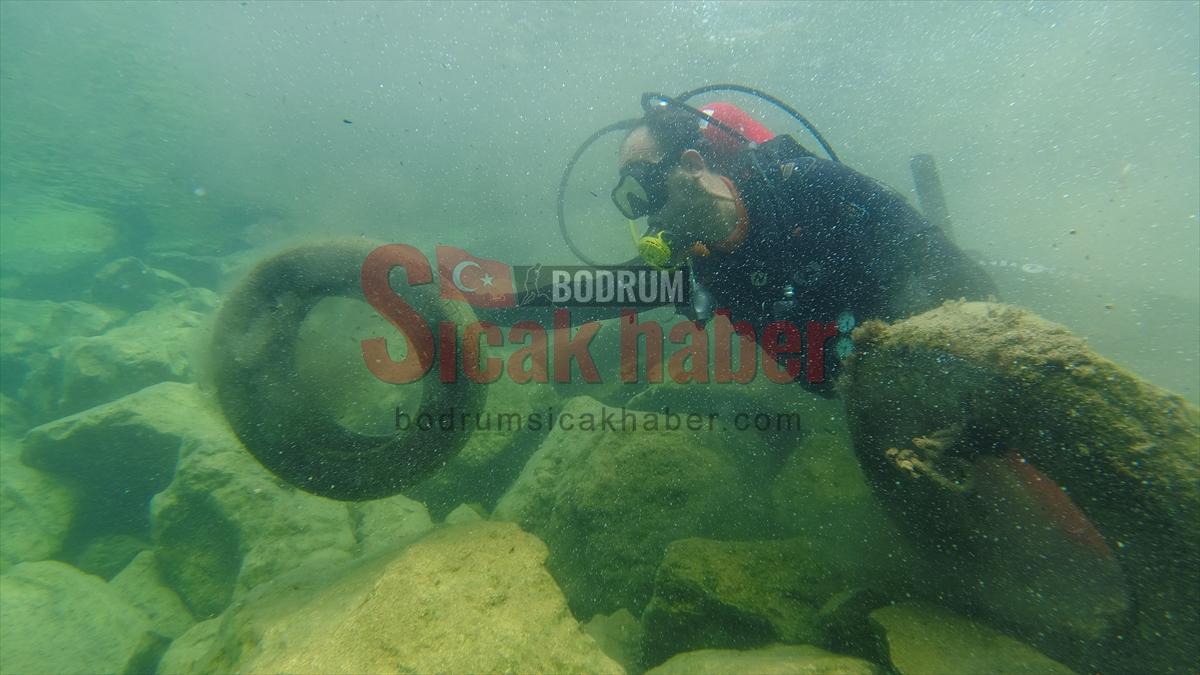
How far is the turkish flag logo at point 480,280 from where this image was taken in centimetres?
482

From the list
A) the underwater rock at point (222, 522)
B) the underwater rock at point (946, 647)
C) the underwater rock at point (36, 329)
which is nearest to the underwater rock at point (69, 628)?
the underwater rock at point (222, 522)

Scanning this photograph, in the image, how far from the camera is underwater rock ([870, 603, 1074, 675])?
1.81m

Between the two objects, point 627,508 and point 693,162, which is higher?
→ point 693,162

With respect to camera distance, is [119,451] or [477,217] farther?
[477,217]

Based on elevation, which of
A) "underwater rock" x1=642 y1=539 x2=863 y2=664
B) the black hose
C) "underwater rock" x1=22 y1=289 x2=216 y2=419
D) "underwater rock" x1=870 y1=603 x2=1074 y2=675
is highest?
the black hose

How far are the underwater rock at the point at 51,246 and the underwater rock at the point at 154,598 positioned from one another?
23.9 meters

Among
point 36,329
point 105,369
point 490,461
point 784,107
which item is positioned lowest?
point 490,461

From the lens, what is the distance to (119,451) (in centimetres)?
591

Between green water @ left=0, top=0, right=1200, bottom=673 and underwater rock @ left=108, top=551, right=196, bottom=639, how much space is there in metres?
0.02

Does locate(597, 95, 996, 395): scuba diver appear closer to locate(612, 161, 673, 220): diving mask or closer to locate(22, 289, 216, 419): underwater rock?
locate(612, 161, 673, 220): diving mask

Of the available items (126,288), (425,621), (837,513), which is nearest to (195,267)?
(126,288)

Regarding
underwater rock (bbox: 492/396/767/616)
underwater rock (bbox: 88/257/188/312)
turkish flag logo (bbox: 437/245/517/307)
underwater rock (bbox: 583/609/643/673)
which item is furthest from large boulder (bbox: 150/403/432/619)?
underwater rock (bbox: 88/257/188/312)

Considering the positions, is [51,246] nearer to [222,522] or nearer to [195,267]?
[195,267]

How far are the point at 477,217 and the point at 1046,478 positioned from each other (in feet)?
75.9
